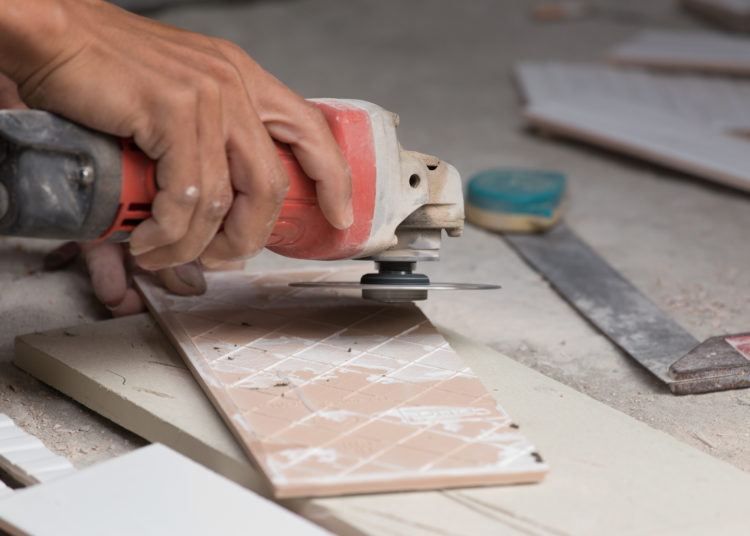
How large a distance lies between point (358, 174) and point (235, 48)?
0.39 m

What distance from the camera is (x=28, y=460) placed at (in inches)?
71.6

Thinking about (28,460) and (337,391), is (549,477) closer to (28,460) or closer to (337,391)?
(337,391)

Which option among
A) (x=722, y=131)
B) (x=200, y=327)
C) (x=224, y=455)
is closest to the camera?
(x=224, y=455)

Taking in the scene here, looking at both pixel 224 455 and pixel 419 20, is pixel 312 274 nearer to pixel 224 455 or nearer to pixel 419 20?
pixel 224 455

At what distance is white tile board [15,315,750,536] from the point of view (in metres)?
1.57

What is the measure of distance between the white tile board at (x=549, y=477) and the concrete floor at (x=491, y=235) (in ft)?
0.45

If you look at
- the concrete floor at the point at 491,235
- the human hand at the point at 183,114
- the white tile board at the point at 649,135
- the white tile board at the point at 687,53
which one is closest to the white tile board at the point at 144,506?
the concrete floor at the point at 491,235

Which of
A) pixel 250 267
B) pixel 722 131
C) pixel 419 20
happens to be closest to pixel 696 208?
pixel 722 131

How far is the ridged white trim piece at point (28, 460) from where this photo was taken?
5.82 ft

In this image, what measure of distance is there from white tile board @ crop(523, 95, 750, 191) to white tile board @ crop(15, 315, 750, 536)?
81.7 inches

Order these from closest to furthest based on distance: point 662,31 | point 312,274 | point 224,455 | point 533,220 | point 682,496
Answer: point 682,496 → point 224,455 → point 312,274 → point 533,220 → point 662,31

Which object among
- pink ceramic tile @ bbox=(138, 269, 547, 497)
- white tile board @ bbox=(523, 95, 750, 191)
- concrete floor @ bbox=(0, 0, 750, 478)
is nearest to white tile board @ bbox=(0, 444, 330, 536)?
pink ceramic tile @ bbox=(138, 269, 547, 497)

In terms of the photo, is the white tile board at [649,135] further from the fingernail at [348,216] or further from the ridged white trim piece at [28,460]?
the ridged white trim piece at [28,460]

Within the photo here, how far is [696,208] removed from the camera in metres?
3.74
